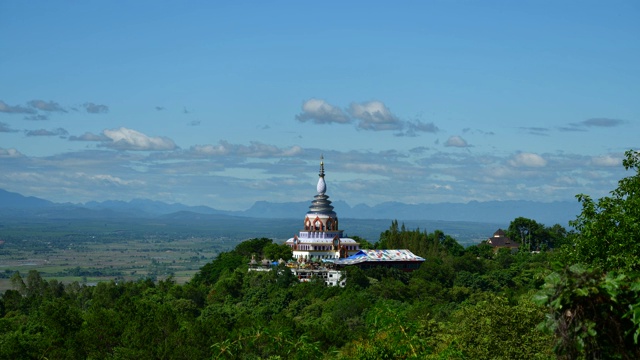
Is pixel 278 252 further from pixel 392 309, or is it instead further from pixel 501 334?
pixel 392 309

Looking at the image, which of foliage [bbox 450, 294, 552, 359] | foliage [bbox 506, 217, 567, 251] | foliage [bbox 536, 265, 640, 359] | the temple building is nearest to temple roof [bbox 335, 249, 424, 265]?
the temple building

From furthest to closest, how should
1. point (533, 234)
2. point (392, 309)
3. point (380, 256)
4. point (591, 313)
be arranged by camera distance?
point (533, 234) → point (380, 256) → point (392, 309) → point (591, 313)

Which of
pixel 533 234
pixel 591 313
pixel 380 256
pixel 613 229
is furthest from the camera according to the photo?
pixel 533 234

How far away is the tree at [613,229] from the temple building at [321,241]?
41.0 m

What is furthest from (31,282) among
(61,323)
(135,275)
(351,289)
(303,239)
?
(135,275)

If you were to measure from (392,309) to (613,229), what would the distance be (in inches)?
253

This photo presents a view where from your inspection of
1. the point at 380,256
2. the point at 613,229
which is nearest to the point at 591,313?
the point at 613,229

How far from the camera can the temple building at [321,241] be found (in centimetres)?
6262

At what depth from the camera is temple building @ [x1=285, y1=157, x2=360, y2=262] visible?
6262 cm

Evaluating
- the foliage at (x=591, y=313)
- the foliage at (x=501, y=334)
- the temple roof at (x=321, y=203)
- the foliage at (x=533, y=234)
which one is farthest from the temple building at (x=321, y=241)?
the foliage at (x=591, y=313)

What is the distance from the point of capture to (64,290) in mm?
66938

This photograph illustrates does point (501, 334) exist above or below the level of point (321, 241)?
below

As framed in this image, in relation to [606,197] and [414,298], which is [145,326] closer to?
[606,197]

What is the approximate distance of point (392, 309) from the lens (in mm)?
16266
